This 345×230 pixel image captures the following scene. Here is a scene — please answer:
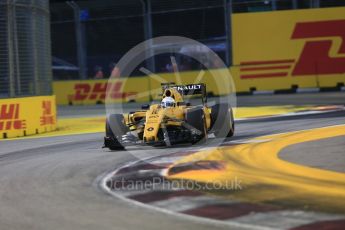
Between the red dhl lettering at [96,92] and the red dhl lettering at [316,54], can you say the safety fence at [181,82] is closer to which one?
the red dhl lettering at [96,92]

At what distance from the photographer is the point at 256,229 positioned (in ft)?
19.0

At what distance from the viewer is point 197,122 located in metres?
12.3

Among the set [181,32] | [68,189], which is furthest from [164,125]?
[181,32]

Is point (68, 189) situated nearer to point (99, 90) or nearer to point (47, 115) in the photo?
point (47, 115)

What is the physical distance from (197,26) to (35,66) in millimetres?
15702

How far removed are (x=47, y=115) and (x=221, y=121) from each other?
769 cm

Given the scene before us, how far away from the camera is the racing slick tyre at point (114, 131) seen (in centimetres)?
1246

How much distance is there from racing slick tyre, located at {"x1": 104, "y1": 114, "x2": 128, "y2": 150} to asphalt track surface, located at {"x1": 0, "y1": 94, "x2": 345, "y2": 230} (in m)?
0.26

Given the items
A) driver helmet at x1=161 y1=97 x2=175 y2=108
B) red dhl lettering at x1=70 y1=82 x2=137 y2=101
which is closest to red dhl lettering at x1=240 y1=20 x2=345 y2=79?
red dhl lettering at x1=70 y1=82 x2=137 y2=101

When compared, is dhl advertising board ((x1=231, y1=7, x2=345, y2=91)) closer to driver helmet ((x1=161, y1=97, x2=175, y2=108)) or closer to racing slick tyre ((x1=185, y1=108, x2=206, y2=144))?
driver helmet ((x1=161, y1=97, x2=175, y2=108))

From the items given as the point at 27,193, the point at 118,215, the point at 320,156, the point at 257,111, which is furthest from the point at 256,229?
the point at 257,111

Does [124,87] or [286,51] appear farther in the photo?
[124,87]

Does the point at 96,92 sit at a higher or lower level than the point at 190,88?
higher

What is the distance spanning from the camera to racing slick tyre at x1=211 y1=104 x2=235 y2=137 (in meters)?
13.4
